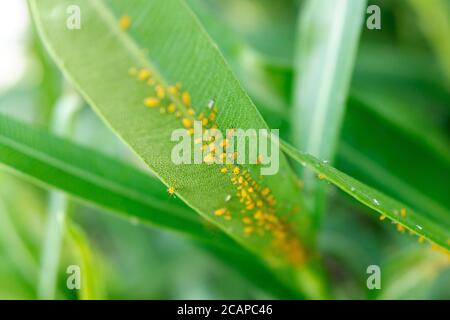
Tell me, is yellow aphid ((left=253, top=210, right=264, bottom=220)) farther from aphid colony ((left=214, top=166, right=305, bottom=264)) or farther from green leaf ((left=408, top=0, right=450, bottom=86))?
green leaf ((left=408, top=0, right=450, bottom=86))

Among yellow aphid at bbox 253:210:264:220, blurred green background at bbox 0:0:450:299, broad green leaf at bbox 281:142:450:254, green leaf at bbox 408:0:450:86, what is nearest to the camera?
broad green leaf at bbox 281:142:450:254

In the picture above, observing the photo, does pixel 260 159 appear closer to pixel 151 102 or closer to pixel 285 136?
pixel 151 102

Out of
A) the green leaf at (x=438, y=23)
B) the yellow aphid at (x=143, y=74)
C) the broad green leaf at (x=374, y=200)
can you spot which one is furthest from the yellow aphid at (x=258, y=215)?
the green leaf at (x=438, y=23)

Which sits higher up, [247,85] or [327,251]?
[247,85]

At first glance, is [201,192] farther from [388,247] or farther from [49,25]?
[388,247]

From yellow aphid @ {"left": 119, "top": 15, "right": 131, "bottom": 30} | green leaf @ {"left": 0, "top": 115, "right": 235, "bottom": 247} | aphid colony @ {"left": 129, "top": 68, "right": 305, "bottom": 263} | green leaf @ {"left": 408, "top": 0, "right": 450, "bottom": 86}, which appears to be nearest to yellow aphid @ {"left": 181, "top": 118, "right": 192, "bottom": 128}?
aphid colony @ {"left": 129, "top": 68, "right": 305, "bottom": 263}
